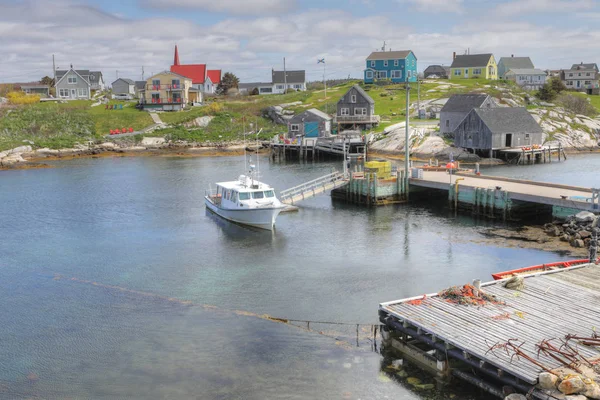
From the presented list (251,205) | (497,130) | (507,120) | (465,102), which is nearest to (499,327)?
(251,205)

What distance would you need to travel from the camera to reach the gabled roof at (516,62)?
485ft

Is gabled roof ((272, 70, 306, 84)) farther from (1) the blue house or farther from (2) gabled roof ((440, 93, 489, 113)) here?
(2) gabled roof ((440, 93, 489, 113))

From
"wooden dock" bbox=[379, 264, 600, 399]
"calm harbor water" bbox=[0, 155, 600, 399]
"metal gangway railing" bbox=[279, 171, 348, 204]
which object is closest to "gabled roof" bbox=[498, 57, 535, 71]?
"calm harbor water" bbox=[0, 155, 600, 399]

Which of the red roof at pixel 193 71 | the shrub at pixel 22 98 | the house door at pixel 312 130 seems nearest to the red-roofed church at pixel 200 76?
the red roof at pixel 193 71

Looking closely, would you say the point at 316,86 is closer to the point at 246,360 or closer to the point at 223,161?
the point at 223,161

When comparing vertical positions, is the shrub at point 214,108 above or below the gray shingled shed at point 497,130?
above

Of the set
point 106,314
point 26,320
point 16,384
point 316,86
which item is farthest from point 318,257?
point 316,86

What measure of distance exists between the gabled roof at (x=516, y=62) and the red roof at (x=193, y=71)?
72816 millimetres

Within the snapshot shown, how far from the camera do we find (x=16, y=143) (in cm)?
8600

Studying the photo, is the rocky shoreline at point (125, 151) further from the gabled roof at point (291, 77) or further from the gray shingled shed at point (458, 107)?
the gabled roof at point (291, 77)

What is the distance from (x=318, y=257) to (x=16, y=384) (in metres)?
16.7

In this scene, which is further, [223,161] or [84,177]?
[223,161]

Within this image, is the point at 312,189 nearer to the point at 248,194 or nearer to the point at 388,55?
the point at 248,194

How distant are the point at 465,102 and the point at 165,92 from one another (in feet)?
181
